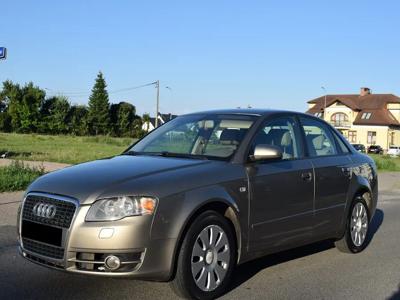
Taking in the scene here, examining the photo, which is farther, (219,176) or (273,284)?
(273,284)

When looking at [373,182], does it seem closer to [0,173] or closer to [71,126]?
[0,173]

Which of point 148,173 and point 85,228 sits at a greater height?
point 148,173

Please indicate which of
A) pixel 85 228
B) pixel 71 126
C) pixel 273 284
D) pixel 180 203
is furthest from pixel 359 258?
pixel 71 126

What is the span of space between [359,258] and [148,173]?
137 inches

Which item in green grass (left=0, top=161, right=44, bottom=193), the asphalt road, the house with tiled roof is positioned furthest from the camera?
the house with tiled roof

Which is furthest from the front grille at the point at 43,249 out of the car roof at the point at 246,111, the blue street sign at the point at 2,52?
the blue street sign at the point at 2,52

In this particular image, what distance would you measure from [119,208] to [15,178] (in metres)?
8.06

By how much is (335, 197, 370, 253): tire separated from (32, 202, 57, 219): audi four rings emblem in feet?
12.7

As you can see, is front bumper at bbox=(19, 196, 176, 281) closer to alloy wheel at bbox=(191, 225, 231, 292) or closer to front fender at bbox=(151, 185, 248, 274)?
front fender at bbox=(151, 185, 248, 274)

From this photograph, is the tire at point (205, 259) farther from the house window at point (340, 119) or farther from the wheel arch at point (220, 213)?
the house window at point (340, 119)

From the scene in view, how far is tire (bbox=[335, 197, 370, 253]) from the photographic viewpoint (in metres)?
7.17

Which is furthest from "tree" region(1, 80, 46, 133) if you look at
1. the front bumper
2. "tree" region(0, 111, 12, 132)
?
the front bumper

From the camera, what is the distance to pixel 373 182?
7.83m

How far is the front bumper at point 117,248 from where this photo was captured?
4496 millimetres
